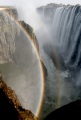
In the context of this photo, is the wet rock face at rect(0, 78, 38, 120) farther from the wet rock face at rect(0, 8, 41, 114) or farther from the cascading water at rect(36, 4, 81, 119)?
the wet rock face at rect(0, 8, 41, 114)

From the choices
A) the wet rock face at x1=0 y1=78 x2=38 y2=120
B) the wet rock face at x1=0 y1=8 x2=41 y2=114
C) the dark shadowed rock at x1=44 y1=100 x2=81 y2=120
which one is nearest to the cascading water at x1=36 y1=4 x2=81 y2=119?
the wet rock face at x1=0 y1=8 x2=41 y2=114

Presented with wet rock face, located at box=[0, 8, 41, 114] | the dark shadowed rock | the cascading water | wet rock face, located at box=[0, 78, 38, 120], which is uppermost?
wet rock face, located at box=[0, 78, 38, 120]

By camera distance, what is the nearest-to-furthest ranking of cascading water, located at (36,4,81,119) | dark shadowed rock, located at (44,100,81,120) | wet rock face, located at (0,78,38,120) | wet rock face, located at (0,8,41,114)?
wet rock face, located at (0,78,38,120) → dark shadowed rock, located at (44,100,81,120) → wet rock face, located at (0,8,41,114) → cascading water, located at (36,4,81,119)

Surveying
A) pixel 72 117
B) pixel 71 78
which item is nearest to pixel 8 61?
pixel 71 78

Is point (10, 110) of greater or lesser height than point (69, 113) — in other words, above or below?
above

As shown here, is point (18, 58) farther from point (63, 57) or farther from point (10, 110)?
point (10, 110)

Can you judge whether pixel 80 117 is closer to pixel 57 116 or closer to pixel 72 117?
pixel 72 117

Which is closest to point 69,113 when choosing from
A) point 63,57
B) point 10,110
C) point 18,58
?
point 10,110

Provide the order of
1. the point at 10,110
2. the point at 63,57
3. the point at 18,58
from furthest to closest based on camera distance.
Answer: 1. the point at 63,57
2. the point at 18,58
3. the point at 10,110
